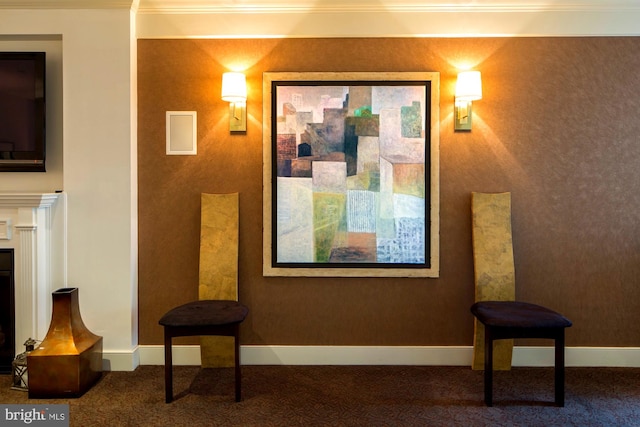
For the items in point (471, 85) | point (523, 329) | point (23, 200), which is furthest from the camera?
point (471, 85)

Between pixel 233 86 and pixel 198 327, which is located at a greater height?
pixel 233 86

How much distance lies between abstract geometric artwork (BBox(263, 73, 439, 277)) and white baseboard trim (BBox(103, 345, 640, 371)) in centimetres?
55

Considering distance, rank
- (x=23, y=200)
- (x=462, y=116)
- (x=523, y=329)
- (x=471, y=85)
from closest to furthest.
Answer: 1. (x=523, y=329)
2. (x=23, y=200)
3. (x=471, y=85)
4. (x=462, y=116)

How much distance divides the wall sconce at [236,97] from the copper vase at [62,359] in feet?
5.08

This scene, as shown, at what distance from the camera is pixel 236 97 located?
3.11 metres

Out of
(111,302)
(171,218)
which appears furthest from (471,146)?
(111,302)

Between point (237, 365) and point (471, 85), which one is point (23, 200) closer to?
point (237, 365)

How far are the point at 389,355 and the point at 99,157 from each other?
8.11ft

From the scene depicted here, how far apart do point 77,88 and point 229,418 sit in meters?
2.40

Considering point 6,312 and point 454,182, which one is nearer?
point 6,312

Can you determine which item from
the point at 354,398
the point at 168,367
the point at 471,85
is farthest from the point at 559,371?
the point at 168,367

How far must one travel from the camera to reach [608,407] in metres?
2.65

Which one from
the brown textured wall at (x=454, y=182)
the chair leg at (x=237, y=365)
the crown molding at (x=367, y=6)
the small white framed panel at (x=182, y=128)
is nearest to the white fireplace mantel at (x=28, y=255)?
the brown textured wall at (x=454, y=182)

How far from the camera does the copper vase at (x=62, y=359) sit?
9.02ft
